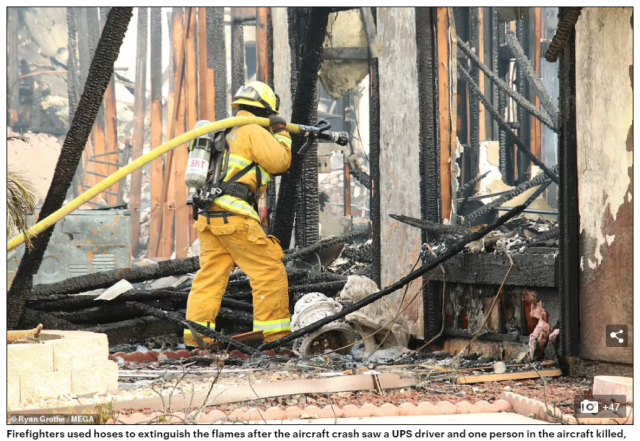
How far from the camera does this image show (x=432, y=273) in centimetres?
680

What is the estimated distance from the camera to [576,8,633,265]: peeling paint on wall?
495 cm

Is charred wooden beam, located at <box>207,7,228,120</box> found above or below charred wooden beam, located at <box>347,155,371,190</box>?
above

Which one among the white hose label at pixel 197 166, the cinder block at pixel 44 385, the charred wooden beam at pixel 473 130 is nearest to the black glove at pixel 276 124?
the white hose label at pixel 197 166

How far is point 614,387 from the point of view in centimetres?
430

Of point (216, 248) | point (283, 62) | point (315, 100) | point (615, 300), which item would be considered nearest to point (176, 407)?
point (615, 300)

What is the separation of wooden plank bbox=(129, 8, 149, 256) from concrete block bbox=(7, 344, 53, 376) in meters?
12.0

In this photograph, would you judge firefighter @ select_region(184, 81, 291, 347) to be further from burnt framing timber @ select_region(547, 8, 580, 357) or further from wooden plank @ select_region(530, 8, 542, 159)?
wooden plank @ select_region(530, 8, 542, 159)

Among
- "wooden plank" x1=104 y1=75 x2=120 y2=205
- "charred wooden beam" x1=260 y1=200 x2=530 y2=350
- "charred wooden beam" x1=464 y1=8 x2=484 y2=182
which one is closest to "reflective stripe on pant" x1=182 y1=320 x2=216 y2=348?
"charred wooden beam" x1=260 y1=200 x2=530 y2=350

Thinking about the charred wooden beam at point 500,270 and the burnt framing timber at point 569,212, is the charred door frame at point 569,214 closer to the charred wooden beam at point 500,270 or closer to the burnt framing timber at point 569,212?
the burnt framing timber at point 569,212

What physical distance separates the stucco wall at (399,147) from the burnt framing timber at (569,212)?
1.70 metres

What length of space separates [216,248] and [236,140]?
834 mm

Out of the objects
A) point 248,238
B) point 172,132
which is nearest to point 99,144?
point 172,132

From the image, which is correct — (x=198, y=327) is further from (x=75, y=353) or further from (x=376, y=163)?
(x=75, y=353)

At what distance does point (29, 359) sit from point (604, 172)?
309 cm
